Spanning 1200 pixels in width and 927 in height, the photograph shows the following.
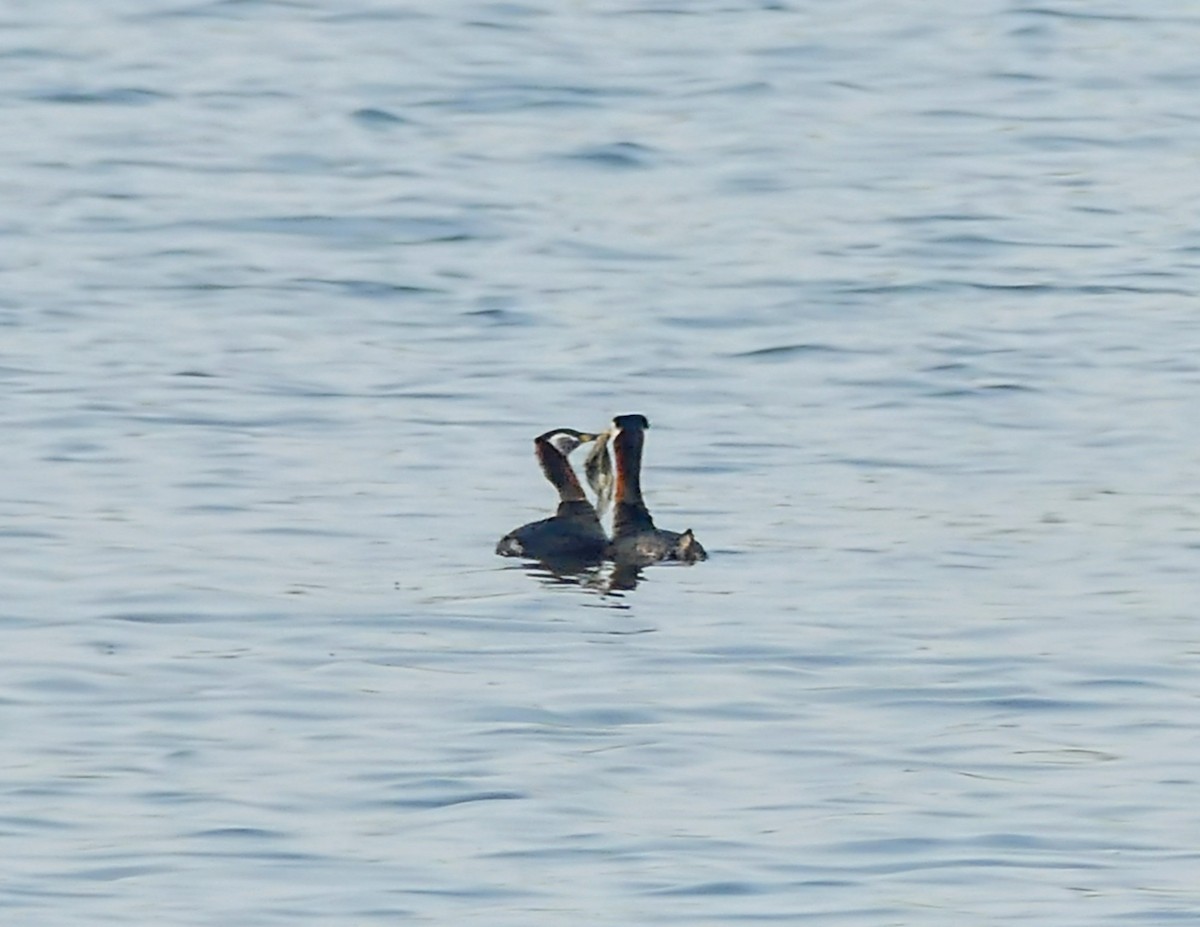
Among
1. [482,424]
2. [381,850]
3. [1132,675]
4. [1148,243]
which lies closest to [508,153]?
[1148,243]

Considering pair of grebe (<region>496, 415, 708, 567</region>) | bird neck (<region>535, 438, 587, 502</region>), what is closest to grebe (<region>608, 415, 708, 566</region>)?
pair of grebe (<region>496, 415, 708, 567</region>)

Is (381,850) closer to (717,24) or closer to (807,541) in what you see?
(807,541)

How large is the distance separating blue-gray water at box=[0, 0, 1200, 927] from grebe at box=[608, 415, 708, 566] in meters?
0.17

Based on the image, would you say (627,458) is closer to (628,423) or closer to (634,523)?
(628,423)

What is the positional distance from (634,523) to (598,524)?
8.9 inches

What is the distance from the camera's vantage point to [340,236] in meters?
17.7

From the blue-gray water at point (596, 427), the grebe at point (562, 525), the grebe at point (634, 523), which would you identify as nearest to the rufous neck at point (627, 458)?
the grebe at point (634, 523)

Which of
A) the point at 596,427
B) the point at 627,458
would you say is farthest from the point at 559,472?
the point at 596,427

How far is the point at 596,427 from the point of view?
13195mm

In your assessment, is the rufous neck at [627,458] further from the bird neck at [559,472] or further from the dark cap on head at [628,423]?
the bird neck at [559,472]

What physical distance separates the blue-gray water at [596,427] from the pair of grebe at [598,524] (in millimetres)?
174

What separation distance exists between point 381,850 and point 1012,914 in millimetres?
1497

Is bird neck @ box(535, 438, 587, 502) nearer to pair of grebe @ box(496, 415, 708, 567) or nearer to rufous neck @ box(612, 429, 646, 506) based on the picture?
pair of grebe @ box(496, 415, 708, 567)

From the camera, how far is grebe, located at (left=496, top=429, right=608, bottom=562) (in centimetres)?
1098
